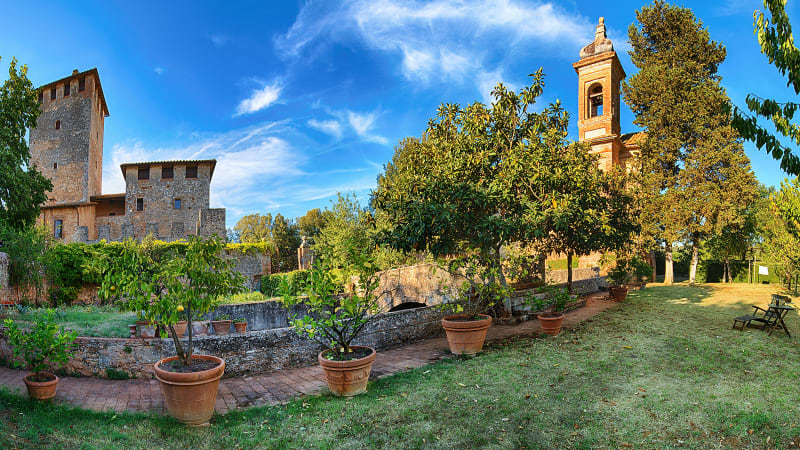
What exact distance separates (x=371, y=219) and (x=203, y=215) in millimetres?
34435

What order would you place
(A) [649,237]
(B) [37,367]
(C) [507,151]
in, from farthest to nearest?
1. (A) [649,237]
2. (C) [507,151]
3. (B) [37,367]

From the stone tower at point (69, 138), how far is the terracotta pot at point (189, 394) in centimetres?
4204

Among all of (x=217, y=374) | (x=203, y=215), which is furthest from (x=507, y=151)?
(x=203, y=215)

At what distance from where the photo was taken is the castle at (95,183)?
127 feet

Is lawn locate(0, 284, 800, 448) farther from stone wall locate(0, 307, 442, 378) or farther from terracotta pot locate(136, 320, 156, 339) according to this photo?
terracotta pot locate(136, 320, 156, 339)

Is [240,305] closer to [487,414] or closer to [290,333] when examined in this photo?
[290,333]

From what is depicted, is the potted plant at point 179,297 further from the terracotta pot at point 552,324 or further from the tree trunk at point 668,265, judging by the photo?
the tree trunk at point 668,265

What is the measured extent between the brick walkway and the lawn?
37 centimetres

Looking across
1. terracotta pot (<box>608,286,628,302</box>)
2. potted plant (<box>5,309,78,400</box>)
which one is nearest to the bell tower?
terracotta pot (<box>608,286,628,302</box>)

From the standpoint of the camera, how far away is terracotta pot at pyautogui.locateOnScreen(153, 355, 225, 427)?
502cm

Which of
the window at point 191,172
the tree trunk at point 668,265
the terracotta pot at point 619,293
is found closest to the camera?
the terracotta pot at point 619,293

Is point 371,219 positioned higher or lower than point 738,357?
higher

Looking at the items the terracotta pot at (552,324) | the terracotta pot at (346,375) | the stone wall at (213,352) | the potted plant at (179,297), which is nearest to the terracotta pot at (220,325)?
the stone wall at (213,352)

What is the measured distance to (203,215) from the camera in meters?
39.7
